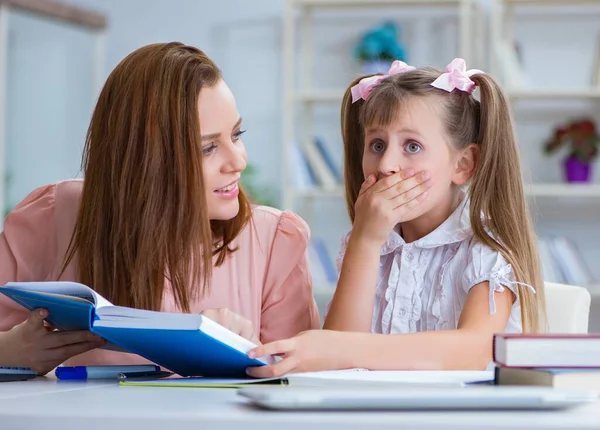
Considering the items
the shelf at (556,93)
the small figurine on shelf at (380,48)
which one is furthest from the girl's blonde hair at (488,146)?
the small figurine on shelf at (380,48)

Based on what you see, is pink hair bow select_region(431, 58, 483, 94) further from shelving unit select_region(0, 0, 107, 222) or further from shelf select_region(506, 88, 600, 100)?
shelving unit select_region(0, 0, 107, 222)

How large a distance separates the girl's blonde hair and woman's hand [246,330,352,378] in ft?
1.36

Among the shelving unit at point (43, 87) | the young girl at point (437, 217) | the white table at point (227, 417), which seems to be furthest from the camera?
the shelving unit at point (43, 87)

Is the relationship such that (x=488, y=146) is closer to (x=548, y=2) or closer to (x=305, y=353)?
(x=305, y=353)

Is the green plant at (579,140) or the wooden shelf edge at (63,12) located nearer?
the green plant at (579,140)

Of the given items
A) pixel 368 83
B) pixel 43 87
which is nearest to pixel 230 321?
pixel 368 83

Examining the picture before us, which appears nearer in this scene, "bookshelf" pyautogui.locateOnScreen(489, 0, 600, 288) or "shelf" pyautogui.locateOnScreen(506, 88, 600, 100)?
"shelf" pyautogui.locateOnScreen(506, 88, 600, 100)

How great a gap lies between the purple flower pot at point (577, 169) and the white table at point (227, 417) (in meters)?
3.05

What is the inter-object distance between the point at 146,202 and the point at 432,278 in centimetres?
49

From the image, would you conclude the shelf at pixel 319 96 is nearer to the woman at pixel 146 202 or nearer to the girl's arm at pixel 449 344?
the woman at pixel 146 202

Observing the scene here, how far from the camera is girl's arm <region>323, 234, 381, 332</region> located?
143cm

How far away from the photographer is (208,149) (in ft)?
4.87

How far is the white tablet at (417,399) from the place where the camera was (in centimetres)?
74

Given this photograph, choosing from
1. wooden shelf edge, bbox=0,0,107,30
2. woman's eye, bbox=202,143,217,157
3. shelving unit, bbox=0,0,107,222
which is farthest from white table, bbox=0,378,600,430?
shelving unit, bbox=0,0,107,222
